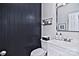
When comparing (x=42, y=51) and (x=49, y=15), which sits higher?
(x=49, y=15)

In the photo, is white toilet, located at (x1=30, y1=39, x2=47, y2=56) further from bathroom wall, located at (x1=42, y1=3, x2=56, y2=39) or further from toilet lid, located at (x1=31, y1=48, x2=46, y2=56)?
bathroom wall, located at (x1=42, y1=3, x2=56, y2=39)

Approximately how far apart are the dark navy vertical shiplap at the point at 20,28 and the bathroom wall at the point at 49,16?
0.08 metres

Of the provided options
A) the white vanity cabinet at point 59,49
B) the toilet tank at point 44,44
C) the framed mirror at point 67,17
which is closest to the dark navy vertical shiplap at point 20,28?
the toilet tank at point 44,44

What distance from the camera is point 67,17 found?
160 cm

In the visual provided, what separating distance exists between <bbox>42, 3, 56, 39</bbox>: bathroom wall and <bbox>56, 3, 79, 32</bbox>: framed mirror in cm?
6

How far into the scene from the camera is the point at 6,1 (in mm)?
1640

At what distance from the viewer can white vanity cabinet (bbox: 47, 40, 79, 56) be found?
4.80 ft

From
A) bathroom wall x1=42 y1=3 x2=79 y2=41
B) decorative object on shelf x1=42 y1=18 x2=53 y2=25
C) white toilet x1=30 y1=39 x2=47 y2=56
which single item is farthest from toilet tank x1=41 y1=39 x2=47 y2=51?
decorative object on shelf x1=42 y1=18 x2=53 y2=25

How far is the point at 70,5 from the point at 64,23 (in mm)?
270

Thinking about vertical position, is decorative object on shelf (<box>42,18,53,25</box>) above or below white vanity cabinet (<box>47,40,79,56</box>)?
above

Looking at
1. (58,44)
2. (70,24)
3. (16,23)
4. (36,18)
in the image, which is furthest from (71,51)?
(16,23)

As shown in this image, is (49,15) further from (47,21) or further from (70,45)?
(70,45)

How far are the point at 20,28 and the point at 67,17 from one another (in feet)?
2.35

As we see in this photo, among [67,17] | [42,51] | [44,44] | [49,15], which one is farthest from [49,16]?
[42,51]
